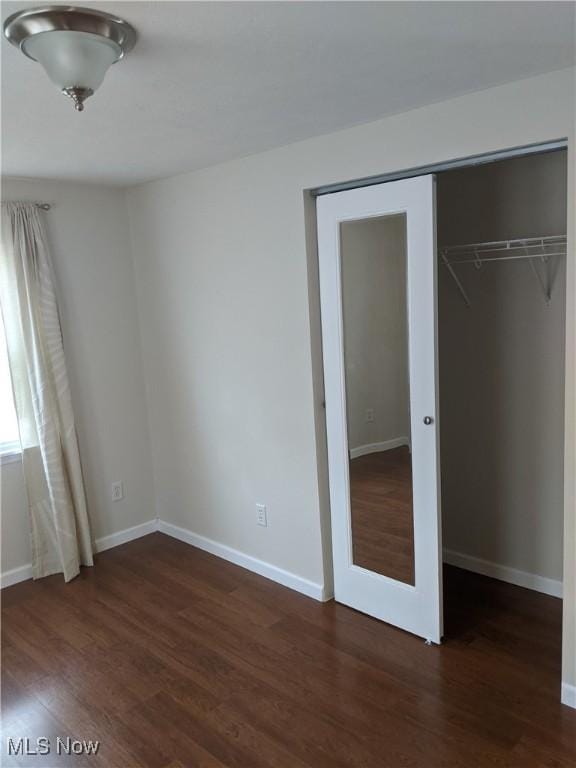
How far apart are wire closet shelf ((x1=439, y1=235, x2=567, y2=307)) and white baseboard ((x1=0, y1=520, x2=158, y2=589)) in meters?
2.64

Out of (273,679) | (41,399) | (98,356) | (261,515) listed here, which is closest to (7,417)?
(41,399)

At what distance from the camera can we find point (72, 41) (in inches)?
61.6

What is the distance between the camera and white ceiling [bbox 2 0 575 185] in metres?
1.57

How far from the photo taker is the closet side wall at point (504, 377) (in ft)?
9.77

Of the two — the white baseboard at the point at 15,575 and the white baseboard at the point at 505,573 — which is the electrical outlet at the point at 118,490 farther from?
the white baseboard at the point at 505,573

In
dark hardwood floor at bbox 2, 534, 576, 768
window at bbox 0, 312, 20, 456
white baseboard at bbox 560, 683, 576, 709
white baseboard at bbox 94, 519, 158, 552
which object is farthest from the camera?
white baseboard at bbox 94, 519, 158, 552

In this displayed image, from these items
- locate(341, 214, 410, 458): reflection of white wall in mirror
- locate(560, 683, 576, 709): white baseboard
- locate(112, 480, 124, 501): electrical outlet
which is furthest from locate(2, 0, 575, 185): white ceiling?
locate(560, 683, 576, 709): white baseboard

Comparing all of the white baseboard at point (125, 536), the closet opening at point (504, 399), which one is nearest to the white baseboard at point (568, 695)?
the closet opening at point (504, 399)

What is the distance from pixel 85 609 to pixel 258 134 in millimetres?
2605

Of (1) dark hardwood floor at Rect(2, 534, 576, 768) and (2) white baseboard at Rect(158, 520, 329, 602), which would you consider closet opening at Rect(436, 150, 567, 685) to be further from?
(2) white baseboard at Rect(158, 520, 329, 602)

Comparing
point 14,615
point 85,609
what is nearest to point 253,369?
point 85,609

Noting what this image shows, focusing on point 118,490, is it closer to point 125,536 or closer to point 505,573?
point 125,536

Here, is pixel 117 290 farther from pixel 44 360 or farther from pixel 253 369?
pixel 253 369

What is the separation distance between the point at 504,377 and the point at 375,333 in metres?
0.79
